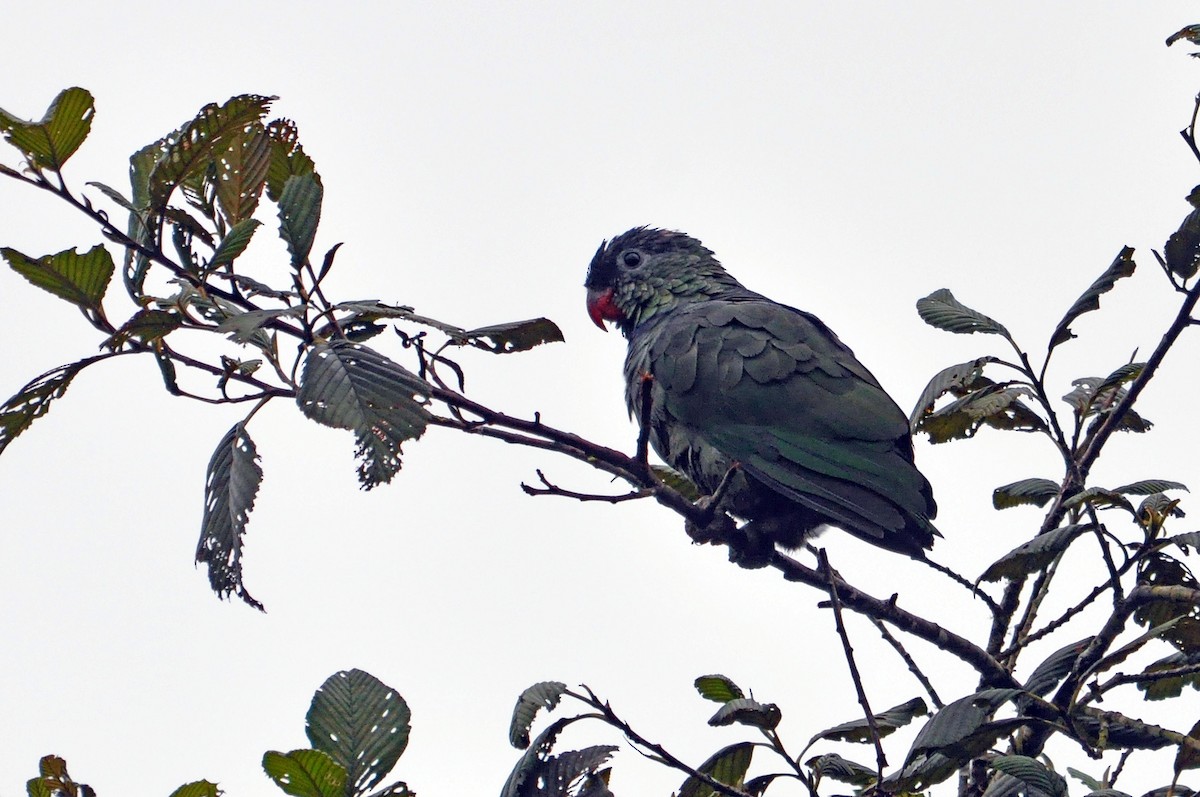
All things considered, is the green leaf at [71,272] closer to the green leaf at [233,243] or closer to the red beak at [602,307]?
the green leaf at [233,243]

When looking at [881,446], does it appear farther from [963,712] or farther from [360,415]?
[360,415]

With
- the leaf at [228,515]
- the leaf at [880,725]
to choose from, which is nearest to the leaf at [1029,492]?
the leaf at [880,725]

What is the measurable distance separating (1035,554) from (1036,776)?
0.57 meters

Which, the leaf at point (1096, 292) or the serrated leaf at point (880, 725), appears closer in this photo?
the serrated leaf at point (880, 725)

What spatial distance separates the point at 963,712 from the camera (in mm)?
2561

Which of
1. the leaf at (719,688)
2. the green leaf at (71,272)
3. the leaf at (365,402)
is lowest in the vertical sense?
the leaf at (719,688)

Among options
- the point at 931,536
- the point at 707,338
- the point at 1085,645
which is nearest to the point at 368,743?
the point at 1085,645

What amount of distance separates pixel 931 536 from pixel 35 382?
291 centimetres

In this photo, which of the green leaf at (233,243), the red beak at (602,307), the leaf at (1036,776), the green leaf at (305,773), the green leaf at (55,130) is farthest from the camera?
the red beak at (602,307)

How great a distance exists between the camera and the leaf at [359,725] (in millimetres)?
1985

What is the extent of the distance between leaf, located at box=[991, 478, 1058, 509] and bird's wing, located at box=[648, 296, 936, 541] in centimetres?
56

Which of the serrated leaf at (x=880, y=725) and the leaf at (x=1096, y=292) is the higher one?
the leaf at (x=1096, y=292)

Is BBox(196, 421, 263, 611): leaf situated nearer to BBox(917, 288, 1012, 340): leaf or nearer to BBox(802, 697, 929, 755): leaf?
BBox(802, 697, 929, 755): leaf

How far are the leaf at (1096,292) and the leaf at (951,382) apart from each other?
0.20 m
